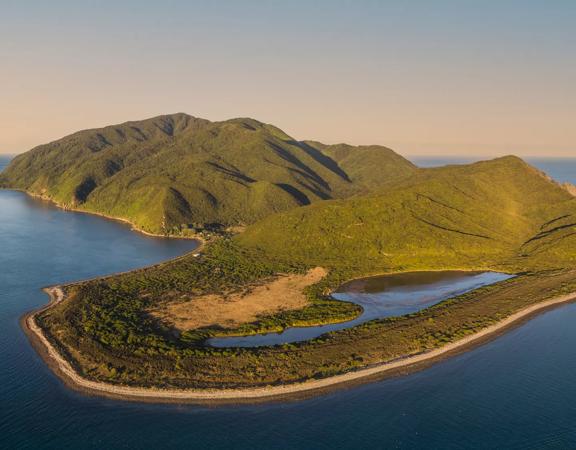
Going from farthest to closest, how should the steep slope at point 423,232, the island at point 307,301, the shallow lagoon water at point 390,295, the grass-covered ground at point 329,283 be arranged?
the steep slope at point 423,232 → the shallow lagoon water at point 390,295 → the grass-covered ground at point 329,283 → the island at point 307,301

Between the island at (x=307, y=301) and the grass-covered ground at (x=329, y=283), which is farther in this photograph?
the grass-covered ground at (x=329, y=283)

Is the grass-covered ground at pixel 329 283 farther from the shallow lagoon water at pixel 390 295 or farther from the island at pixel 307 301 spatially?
the shallow lagoon water at pixel 390 295

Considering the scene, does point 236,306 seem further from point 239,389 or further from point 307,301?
point 239,389

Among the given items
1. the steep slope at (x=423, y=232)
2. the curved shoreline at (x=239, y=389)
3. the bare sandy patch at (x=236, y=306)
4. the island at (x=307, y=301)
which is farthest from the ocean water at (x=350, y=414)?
the steep slope at (x=423, y=232)

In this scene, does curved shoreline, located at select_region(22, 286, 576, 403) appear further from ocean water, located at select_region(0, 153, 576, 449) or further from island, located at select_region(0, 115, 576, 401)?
ocean water, located at select_region(0, 153, 576, 449)

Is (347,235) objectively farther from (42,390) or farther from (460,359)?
(42,390)

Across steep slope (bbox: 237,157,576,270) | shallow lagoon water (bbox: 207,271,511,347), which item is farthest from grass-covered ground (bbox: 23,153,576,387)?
shallow lagoon water (bbox: 207,271,511,347)

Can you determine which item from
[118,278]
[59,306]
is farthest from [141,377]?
[118,278]

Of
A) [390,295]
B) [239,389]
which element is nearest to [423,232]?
[390,295]
